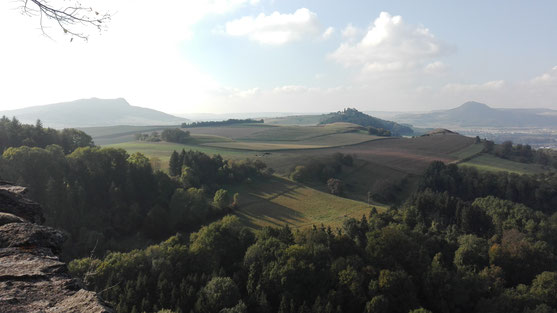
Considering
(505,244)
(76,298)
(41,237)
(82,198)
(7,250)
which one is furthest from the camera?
(82,198)

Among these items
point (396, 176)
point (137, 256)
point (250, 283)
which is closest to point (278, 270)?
point (250, 283)

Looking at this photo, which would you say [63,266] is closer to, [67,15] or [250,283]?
[67,15]

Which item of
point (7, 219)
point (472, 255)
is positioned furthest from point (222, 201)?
point (7, 219)

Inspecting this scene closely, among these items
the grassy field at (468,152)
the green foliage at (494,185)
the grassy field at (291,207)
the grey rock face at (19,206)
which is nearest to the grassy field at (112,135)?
the grassy field at (291,207)

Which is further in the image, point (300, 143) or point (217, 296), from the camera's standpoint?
point (300, 143)

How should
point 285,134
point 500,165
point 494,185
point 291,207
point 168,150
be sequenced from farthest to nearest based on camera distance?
point 285,134 < point 168,150 < point 500,165 < point 494,185 < point 291,207

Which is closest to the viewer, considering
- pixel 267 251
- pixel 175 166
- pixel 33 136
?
pixel 267 251

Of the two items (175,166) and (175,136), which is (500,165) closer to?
(175,166)

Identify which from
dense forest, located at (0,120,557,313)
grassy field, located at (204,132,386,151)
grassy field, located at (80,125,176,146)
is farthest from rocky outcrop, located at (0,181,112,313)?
grassy field, located at (80,125,176,146)
